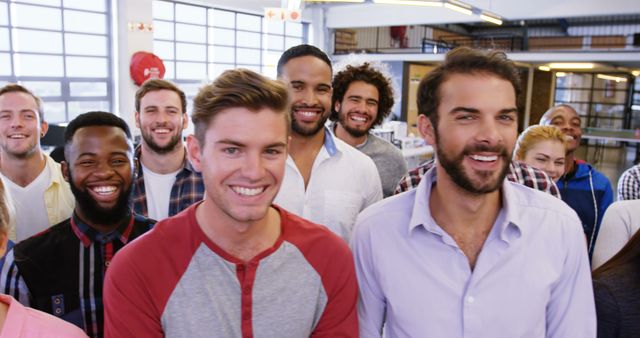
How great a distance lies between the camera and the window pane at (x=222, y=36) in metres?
12.5

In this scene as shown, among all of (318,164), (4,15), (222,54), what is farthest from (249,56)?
(318,164)

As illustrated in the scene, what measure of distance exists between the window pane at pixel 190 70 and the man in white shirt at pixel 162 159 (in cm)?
875

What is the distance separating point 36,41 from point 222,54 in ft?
14.3

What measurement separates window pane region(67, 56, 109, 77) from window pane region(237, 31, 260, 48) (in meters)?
3.74

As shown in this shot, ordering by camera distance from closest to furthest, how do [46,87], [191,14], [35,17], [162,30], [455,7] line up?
[455,7]
[35,17]
[46,87]
[162,30]
[191,14]

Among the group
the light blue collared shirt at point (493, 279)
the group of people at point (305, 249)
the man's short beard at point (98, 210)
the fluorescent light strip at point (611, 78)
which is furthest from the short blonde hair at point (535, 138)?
the fluorescent light strip at point (611, 78)

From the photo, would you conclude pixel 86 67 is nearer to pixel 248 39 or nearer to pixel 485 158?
pixel 248 39

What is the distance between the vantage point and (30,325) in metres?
1.32

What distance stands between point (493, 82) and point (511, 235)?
0.50 metres

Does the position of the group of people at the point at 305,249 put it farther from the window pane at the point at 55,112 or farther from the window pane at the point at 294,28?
the window pane at the point at 294,28

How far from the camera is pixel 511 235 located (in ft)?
5.40

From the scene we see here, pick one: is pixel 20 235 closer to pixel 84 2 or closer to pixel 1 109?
pixel 1 109

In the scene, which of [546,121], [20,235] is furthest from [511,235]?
[546,121]

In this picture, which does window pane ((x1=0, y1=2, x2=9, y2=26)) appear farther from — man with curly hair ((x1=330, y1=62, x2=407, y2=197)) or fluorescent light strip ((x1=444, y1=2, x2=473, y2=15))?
man with curly hair ((x1=330, y1=62, x2=407, y2=197))
